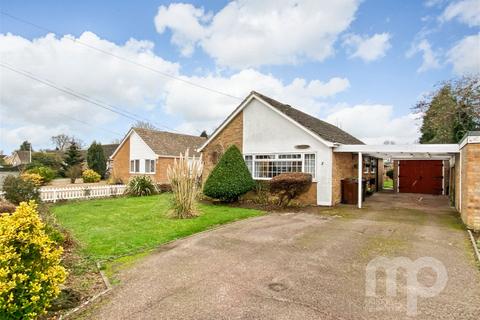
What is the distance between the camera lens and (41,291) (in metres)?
3.55

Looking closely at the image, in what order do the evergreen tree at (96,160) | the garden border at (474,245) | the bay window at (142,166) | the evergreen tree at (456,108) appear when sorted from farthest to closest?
1. the evergreen tree at (96,160)
2. the bay window at (142,166)
3. the evergreen tree at (456,108)
4. the garden border at (474,245)

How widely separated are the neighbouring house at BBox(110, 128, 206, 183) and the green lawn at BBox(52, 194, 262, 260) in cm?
1207

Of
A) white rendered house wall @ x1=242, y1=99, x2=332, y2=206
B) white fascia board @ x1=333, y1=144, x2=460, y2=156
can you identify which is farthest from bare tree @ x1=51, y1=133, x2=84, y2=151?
white fascia board @ x1=333, y1=144, x2=460, y2=156

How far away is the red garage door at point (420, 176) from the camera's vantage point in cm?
1994

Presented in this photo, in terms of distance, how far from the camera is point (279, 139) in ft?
49.1

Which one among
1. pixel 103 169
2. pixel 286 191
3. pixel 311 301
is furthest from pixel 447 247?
pixel 103 169

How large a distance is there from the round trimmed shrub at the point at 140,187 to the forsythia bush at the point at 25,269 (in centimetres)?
1523

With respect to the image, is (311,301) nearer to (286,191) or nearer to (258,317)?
(258,317)

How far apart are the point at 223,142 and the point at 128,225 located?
28.5 feet

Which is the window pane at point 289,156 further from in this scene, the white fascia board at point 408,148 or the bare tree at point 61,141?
the bare tree at point 61,141

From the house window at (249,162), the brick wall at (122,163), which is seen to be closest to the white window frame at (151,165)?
the brick wall at (122,163)

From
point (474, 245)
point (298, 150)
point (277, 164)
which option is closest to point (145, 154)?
point (277, 164)

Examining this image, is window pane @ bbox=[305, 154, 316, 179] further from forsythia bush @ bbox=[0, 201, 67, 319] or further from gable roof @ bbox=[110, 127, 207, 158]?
gable roof @ bbox=[110, 127, 207, 158]

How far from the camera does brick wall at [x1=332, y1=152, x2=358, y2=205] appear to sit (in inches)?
538
